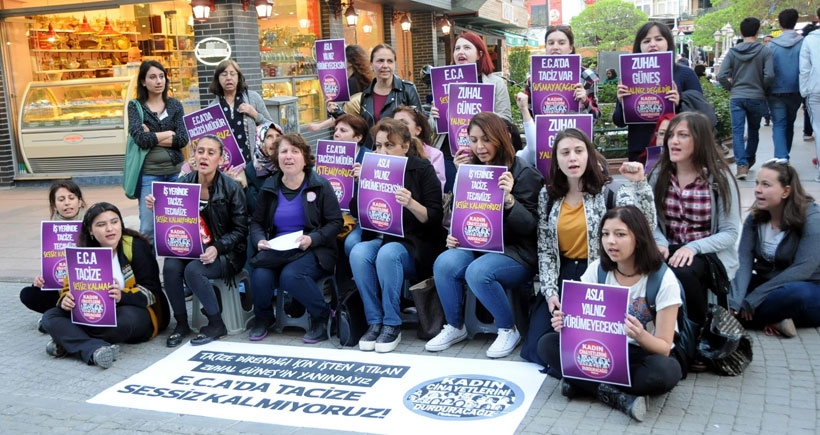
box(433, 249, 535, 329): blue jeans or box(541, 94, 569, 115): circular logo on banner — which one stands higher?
box(541, 94, 569, 115): circular logo on banner

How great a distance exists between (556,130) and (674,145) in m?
0.83

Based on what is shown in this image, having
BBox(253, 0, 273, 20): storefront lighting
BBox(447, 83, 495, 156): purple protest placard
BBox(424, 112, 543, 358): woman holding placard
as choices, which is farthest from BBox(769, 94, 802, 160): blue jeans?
BBox(253, 0, 273, 20): storefront lighting

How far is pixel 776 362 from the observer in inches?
191

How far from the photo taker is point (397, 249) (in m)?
5.51

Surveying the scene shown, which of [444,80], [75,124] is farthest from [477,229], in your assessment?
[75,124]

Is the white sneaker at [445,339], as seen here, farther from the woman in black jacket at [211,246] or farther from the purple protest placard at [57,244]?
the purple protest placard at [57,244]

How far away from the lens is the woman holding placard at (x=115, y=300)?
5536 millimetres

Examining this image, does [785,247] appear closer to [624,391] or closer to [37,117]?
[624,391]

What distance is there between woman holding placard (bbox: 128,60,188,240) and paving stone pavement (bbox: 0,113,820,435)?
1.55 m

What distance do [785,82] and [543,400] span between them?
268 inches

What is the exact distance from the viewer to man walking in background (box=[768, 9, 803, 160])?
31.3 feet

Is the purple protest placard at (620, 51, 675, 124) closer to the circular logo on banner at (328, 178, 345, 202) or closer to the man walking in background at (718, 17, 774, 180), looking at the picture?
the circular logo on banner at (328, 178, 345, 202)

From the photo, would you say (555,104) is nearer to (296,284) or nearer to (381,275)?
(381,275)

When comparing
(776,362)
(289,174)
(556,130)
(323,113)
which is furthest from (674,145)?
(323,113)
